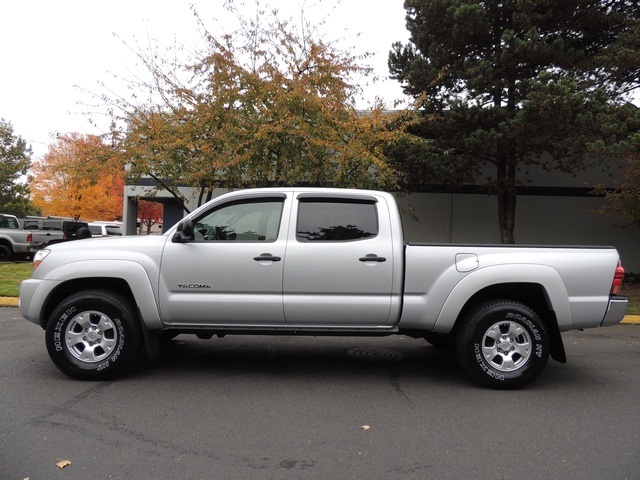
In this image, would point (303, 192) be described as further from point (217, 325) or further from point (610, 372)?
point (610, 372)

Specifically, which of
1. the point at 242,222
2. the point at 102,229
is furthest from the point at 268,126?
the point at 102,229

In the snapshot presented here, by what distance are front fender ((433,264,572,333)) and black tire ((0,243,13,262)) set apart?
676 inches

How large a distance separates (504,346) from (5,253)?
17830mm

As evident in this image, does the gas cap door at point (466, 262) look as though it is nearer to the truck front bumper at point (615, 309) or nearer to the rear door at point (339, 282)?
the rear door at point (339, 282)

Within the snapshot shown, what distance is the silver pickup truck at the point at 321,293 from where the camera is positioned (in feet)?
15.6

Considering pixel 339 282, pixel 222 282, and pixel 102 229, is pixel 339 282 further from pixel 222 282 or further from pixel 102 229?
pixel 102 229

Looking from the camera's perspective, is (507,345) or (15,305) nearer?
(507,345)

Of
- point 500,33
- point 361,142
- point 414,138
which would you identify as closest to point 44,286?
point 361,142

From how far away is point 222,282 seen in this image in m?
4.79

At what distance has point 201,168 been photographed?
11.2 metres

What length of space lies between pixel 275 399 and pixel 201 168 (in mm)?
7831

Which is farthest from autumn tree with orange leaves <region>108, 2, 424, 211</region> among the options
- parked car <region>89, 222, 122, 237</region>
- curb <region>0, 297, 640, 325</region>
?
parked car <region>89, 222, 122, 237</region>

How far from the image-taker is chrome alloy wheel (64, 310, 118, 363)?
4812mm

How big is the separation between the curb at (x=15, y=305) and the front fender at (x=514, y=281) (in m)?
5.38
